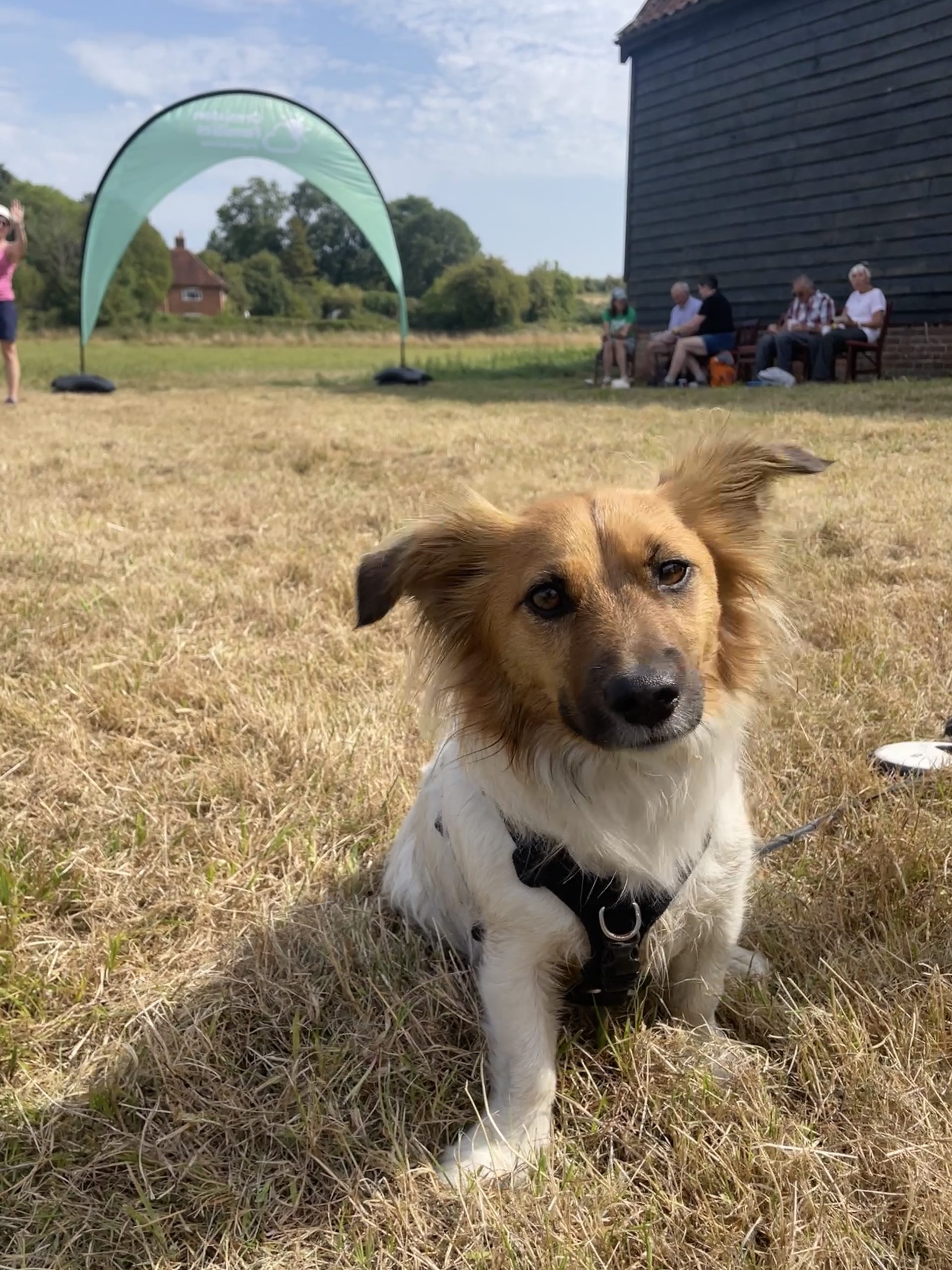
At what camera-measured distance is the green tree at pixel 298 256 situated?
55.6m

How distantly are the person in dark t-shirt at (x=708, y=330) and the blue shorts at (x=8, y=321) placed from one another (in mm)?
9107

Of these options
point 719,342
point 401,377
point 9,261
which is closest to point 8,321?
point 9,261

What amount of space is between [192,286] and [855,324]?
66.4 metres

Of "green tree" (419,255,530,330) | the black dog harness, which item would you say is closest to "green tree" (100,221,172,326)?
"green tree" (419,255,530,330)

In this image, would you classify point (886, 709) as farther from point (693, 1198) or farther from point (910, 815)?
point (693, 1198)

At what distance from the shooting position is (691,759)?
173cm

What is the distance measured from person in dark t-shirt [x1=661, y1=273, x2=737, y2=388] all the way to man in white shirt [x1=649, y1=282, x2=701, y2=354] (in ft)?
0.99

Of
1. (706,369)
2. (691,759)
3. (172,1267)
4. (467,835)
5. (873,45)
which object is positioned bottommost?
(172,1267)

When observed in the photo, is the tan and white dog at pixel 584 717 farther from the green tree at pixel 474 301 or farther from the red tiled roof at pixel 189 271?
the red tiled roof at pixel 189 271

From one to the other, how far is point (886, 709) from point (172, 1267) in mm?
2427

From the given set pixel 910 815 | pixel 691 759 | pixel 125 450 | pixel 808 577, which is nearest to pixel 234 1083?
pixel 691 759

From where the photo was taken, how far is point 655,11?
15961mm

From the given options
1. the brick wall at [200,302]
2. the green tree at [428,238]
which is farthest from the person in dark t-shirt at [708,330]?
the brick wall at [200,302]

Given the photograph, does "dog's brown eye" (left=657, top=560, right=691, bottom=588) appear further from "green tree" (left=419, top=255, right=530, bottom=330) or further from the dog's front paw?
"green tree" (left=419, top=255, right=530, bottom=330)
